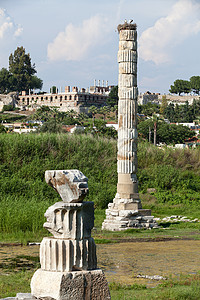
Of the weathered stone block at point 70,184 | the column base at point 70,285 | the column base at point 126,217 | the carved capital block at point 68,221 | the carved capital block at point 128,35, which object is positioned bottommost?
the column base at point 126,217

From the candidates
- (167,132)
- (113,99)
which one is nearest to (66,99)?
(113,99)

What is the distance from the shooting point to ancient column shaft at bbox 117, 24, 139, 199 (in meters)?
13.0

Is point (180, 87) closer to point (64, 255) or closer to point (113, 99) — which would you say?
point (113, 99)

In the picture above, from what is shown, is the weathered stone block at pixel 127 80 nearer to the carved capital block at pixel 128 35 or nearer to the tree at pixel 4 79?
the carved capital block at pixel 128 35

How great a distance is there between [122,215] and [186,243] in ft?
9.04

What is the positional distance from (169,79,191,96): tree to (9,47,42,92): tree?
29349 millimetres

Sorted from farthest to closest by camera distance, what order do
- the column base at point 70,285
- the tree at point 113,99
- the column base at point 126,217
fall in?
the tree at point 113,99 → the column base at point 126,217 → the column base at point 70,285

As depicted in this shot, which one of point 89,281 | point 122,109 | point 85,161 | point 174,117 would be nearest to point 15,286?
point 89,281

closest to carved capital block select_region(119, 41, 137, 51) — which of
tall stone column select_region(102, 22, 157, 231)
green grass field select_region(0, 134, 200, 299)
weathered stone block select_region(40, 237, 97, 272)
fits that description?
tall stone column select_region(102, 22, 157, 231)

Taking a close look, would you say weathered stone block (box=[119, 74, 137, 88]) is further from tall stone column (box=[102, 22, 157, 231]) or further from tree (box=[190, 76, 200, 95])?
tree (box=[190, 76, 200, 95])

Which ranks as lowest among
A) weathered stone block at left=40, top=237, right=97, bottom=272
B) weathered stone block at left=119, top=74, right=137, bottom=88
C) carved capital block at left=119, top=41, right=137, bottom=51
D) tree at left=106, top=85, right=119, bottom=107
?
weathered stone block at left=40, top=237, right=97, bottom=272

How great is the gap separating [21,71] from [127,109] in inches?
3616

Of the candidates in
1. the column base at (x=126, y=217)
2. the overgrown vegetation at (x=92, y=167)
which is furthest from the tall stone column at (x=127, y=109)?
the overgrown vegetation at (x=92, y=167)

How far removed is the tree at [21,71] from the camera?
10131 centimetres
